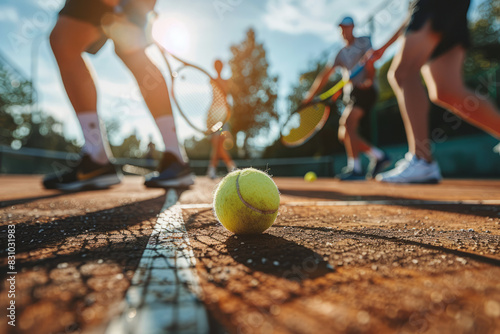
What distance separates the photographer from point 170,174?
3.39m

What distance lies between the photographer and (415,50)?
3055mm

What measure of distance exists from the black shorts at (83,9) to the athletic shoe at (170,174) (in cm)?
151

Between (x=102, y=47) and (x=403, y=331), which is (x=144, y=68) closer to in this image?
(x=102, y=47)

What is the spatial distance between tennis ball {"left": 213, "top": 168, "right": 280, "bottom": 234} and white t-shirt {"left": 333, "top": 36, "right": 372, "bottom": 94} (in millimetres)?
4423

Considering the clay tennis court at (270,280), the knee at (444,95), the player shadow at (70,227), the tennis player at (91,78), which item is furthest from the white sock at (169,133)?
the knee at (444,95)

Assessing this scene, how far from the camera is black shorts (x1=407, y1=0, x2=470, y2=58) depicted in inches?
113

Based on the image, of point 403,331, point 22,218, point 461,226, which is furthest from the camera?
point 22,218

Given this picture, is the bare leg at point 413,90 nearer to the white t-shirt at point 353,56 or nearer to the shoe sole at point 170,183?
the white t-shirt at point 353,56

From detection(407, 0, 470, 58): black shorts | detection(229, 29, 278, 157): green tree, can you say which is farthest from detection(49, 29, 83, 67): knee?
detection(229, 29, 278, 157): green tree

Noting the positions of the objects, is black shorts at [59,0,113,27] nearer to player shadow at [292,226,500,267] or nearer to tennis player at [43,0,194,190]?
tennis player at [43,0,194,190]

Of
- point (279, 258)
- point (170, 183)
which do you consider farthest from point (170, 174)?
point (279, 258)

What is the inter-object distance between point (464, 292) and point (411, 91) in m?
3.20

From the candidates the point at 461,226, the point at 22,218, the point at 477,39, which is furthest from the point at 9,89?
the point at 477,39

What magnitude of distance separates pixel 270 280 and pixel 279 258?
19cm
